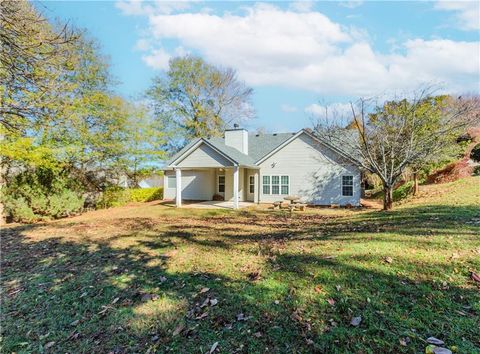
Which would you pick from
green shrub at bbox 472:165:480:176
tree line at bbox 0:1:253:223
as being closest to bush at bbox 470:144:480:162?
green shrub at bbox 472:165:480:176

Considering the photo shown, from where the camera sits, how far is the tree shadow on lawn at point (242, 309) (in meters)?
2.88

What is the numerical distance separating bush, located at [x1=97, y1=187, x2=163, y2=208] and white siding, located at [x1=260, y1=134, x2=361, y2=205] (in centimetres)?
1043

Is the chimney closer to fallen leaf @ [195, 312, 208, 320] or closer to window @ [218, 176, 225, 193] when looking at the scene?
window @ [218, 176, 225, 193]

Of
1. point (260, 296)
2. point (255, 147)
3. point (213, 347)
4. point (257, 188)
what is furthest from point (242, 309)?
point (255, 147)

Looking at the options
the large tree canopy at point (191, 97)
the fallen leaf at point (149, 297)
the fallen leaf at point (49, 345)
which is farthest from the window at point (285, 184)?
the fallen leaf at point (49, 345)

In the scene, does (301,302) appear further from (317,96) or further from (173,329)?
(317,96)

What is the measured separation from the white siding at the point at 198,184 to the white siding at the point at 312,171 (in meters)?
5.11

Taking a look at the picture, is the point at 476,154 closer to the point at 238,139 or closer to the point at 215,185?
the point at 238,139

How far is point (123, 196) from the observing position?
66.6ft

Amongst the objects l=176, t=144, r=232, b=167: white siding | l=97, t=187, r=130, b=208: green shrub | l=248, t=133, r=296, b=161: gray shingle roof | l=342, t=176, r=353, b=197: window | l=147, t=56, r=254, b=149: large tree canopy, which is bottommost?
l=97, t=187, r=130, b=208: green shrub

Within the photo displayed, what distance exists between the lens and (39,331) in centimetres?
372

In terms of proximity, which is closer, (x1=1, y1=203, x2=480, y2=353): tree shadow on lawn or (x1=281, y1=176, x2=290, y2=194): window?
(x1=1, y1=203, x2=480, y2=353): tree shadow on lawn

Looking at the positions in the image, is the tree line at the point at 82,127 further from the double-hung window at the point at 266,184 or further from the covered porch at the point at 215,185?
the double-hung window at the point at 266,184

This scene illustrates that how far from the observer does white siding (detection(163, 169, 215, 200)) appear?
872 inches
